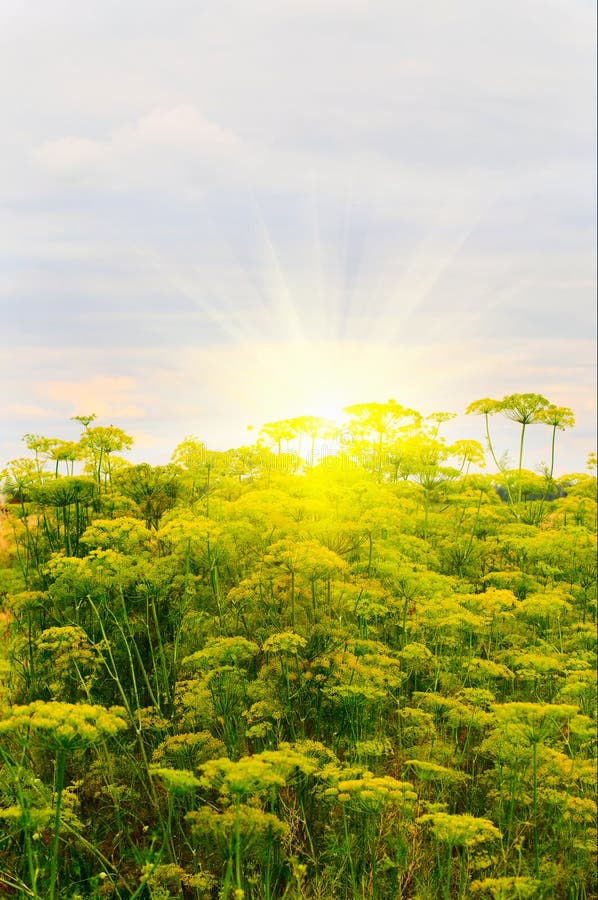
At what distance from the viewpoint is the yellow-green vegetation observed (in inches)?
342

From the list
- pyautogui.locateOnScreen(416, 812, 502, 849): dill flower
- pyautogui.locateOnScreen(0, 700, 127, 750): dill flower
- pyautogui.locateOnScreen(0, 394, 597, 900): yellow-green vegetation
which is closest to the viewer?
pyautogui.locateOnScreen(0, 700, 127, 750): dill flower

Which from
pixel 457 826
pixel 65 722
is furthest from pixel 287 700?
pixel 65 722

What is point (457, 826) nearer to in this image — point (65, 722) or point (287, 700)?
point (287, 700)

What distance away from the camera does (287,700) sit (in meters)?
9.91

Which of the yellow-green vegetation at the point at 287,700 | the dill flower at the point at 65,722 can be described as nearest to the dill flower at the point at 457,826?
the yellow-green vegetation at the point at 287,700

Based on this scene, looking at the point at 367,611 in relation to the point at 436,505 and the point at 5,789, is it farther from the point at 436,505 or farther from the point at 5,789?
the point at 436,505

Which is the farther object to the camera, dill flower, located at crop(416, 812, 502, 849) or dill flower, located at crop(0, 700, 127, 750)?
dill flower, located at crop(416, 812, 502, 849)

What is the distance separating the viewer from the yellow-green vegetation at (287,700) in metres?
8.69

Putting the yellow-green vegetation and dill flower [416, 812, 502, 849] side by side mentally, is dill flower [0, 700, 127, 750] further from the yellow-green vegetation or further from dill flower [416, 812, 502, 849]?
dill flower [416, 812, 502, 849]

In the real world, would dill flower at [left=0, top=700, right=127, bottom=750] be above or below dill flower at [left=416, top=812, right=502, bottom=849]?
above

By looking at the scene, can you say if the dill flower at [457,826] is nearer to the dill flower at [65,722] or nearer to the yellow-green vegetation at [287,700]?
the yellow-green vegetation at [287,700]

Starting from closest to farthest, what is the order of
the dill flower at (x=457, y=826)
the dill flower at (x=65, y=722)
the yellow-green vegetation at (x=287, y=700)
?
the dill flower at (x=65, y=722) < the dill flower at (x=457, y=826) < the yellow-green vegetation at (x=287, y=700)

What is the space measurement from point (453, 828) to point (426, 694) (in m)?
3.10

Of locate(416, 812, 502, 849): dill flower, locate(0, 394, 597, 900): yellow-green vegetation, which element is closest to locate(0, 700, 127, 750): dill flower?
locate(0, 394, 597, 900): yellow-green vegetation
